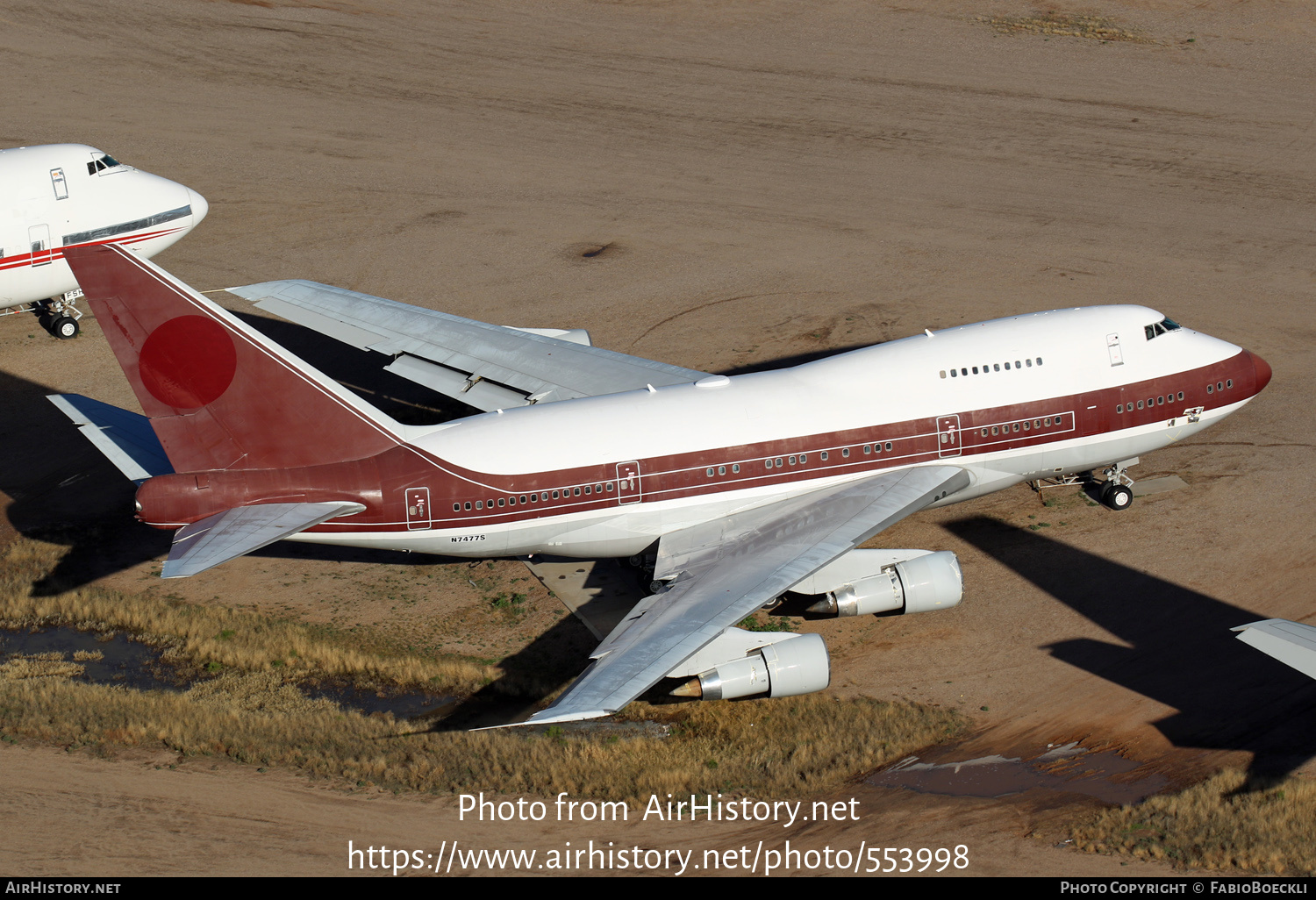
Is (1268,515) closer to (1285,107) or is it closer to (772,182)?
(772,182)

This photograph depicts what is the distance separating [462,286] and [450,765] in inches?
1114

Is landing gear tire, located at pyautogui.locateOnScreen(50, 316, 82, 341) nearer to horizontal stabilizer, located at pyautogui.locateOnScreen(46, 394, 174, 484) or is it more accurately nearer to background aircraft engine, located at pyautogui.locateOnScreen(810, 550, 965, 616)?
horizontal stabilizer, located at pyautogui.locateOnScreen(46, 394, 174, 484)

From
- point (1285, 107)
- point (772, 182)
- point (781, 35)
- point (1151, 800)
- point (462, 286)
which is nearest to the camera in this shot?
point (1151, 800)

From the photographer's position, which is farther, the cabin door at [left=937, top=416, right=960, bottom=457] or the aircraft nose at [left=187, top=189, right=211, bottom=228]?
the aircraft nose at [left=187, top=189, right=211, bottom=228]

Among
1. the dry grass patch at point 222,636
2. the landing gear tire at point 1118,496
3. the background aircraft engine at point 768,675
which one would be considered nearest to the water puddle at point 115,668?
the dry grass patch at point 222,636

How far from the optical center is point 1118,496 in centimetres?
3569

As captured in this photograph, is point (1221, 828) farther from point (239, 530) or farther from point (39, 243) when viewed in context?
point (39, 243)

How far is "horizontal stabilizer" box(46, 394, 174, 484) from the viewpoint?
1185 inches

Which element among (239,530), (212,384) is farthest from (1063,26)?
(239,530)

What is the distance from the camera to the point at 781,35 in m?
79.4

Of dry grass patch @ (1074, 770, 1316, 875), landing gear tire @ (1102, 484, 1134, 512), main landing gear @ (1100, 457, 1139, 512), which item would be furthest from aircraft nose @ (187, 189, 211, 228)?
dry grass patch @ (1074, 770, 1316, 875)

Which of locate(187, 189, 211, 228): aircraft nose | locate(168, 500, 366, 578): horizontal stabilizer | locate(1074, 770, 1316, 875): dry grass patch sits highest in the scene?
locate(187, 189, 211, 228): aircraft nose

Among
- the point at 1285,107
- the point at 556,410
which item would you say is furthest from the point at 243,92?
the point at 1285,107

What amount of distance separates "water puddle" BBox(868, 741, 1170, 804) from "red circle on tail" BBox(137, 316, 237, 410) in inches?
721
